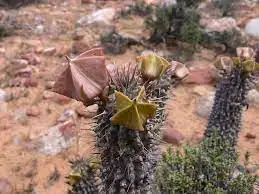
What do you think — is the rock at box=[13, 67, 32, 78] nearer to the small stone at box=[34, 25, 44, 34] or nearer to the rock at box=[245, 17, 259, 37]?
the small stone at box=[34, 25, 44, 34]

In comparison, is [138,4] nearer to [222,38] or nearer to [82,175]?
[222,38]

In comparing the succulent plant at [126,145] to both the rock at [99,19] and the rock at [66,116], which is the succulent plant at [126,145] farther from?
the rock at [99,19]

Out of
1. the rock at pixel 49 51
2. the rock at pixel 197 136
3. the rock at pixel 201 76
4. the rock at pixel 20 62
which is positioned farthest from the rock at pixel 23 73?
the rock at pixel 197 136

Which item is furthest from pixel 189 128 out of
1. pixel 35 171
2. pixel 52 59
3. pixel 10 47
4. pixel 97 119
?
pixel 97 119

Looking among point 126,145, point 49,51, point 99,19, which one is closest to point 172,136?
point 49,51

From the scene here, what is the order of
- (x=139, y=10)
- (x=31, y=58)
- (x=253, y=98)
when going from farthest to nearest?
(x=139, y=10), (x=31, y=58), (x=253, y=98)

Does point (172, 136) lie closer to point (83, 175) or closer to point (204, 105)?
point (204, 105)
